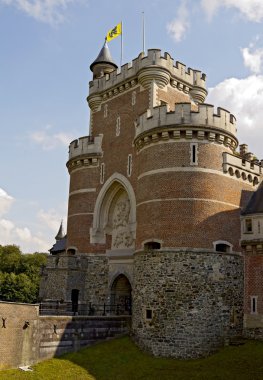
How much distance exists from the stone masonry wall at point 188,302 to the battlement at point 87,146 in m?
10.6

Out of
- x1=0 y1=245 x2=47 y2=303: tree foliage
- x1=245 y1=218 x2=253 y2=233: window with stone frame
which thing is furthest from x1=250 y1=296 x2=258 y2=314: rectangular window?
x1=0 y1=245 x2=47 y2=303: tree foliage

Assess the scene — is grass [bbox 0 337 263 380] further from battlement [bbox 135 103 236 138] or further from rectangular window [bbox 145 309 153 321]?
battlement [bbox 135 103 236 138]

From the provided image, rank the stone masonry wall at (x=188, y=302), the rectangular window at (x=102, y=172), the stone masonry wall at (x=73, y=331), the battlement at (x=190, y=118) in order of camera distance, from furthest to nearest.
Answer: the rectangular window at (x=102, y=172) → the battlement at (x=190, y=118) → the stone masonry wall at (x=73, y=331) → the stone masonry wall at (x=188, y=302)

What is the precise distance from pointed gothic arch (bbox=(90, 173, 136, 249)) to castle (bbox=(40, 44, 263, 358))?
0.07 m

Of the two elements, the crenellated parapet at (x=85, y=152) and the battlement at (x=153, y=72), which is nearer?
the battlement at (x=153, y=72)

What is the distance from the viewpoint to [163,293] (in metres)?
21.5

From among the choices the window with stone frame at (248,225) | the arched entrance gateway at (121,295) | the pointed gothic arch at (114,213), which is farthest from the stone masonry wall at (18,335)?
the window with stone frame at (248,225)

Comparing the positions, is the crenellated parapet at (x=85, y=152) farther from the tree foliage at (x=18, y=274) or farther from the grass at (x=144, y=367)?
the tree foliage at (x=18, y=274)

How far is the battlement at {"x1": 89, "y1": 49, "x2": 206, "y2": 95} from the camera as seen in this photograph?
27.4m

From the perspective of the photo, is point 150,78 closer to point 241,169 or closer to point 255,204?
point 241,169

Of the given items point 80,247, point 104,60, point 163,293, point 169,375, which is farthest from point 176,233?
point 104,60

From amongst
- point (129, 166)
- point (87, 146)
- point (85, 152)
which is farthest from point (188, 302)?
point (87, 146)

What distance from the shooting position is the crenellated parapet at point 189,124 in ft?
75.2

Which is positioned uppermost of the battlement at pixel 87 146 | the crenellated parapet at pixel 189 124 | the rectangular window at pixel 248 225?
the battlement at pixel 87 146
